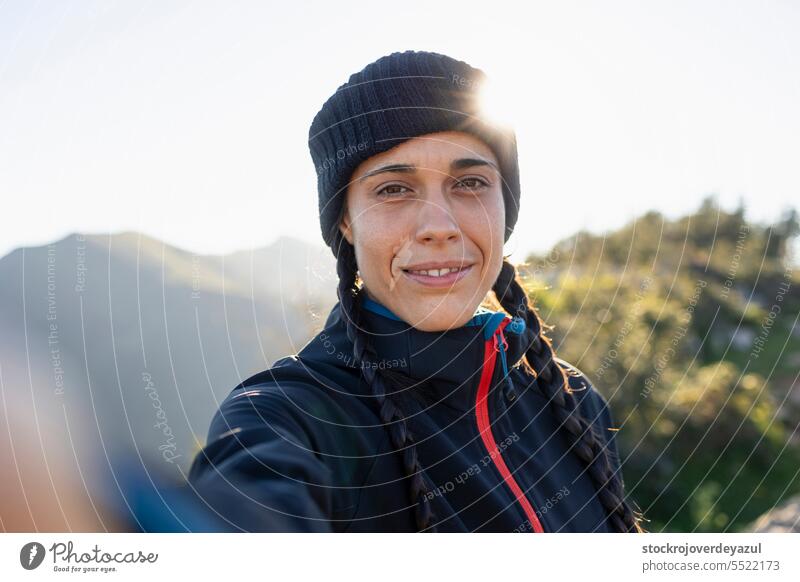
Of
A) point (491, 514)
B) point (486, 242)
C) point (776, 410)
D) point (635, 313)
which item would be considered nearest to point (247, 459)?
point (491, 514)

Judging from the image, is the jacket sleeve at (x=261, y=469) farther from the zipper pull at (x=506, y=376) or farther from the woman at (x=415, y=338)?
the zipper pull at (x=506, y=376)

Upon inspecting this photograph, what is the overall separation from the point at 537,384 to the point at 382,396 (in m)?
0.51

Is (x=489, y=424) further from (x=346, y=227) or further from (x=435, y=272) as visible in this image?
(x=346, y=227)

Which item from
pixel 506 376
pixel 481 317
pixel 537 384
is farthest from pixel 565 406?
→ pixel 481 317

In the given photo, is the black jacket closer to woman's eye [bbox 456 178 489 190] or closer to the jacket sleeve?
the jacket sleeve

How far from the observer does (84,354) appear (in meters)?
1.66

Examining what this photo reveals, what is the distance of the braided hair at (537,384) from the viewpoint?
1263mm

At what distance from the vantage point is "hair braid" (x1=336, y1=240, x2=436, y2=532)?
4.09ft

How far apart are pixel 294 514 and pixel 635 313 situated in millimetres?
5042
